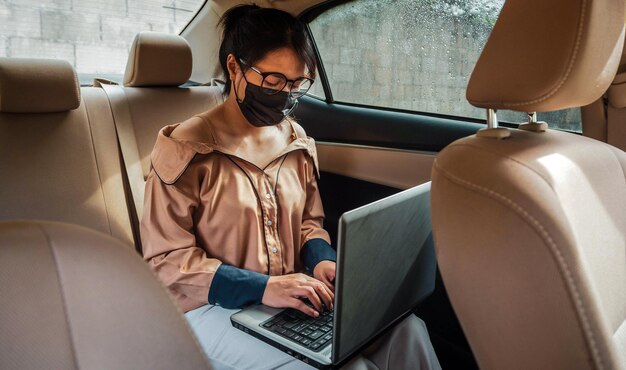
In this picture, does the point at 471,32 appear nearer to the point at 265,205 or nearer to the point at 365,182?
the point at 365,182

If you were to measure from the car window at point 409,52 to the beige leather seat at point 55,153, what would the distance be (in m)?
0.94

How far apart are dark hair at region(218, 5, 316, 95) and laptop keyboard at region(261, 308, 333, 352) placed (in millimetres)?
634

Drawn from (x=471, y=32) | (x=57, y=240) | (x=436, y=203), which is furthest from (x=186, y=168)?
(x=471, y=32)

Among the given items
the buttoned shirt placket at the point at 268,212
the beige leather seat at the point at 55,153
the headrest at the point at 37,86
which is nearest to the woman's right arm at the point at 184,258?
the buttoned shirt placket at the point at 268,212

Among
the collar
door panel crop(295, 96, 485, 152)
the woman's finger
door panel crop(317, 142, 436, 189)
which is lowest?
the woman's finger

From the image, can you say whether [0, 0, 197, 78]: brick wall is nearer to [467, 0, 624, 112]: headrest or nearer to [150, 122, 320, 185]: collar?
[150, 122, 320, 185]: collar

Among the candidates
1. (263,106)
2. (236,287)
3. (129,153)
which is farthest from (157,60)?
(236,287)

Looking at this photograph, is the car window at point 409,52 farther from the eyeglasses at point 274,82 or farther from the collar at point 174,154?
the collar at point 174,154

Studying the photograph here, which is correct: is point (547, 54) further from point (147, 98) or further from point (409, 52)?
point (147, 98)

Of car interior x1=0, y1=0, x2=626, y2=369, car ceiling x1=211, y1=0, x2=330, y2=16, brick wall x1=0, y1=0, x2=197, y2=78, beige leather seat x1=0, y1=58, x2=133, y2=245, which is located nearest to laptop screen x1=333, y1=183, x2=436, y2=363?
car interior x1=0, y1=0, x2=626, y2=369

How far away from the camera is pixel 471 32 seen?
1.75 m

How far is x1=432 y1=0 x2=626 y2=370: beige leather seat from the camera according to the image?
81cm

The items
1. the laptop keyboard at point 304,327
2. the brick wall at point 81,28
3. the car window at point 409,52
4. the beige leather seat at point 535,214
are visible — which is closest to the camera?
the beige leather seat at point 535,214

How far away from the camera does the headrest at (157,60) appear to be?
1.81 metres
